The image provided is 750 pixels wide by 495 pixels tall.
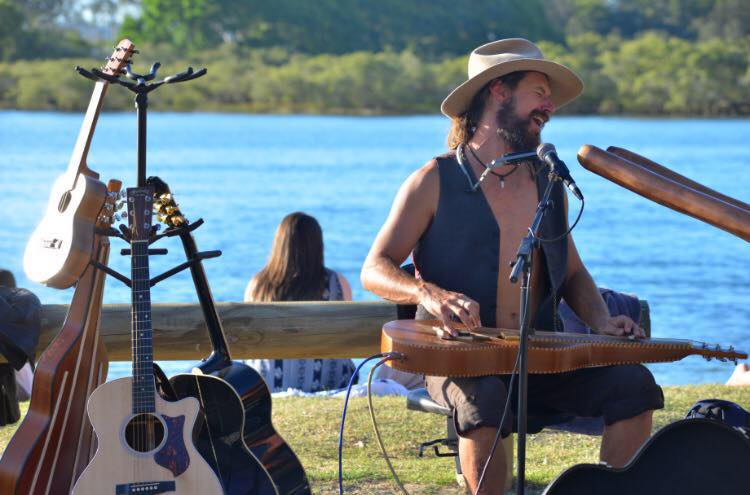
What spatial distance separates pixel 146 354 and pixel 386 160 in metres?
40.4

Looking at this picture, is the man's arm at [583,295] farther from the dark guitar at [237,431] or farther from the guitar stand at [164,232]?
the guitar stand at [164,232]

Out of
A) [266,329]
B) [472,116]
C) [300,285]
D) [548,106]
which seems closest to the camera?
[548,106]

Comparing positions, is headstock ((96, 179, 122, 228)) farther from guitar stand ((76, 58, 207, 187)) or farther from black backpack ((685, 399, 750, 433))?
black backpack ((685, 399, 750, 433))

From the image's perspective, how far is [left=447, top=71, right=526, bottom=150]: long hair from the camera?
4531 millimetres

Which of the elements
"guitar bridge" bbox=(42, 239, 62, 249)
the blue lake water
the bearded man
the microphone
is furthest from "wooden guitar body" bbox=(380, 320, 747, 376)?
the blue lake water

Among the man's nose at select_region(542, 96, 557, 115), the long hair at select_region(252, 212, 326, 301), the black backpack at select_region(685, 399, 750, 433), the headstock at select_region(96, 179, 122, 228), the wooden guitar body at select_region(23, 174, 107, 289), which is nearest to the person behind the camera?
the black backpack at select_region(685, 399, 750, 433)

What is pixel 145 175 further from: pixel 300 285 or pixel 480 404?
pixel 300 285

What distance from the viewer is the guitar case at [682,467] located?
3.64m

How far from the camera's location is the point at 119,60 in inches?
164

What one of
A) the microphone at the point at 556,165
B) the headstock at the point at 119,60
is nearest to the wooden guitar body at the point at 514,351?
the microphone at the point at 556,165

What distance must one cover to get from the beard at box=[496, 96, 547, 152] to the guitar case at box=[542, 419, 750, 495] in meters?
1.23

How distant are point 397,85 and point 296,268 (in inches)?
2361

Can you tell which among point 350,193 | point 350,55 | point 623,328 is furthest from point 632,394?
point 350,55

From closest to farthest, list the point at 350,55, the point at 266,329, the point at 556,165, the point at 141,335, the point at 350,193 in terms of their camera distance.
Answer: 1. the point at 556,165
2. the point at 141,335
3. the point at 266,329
4. the point at 350,193
5. the point at 350,55
